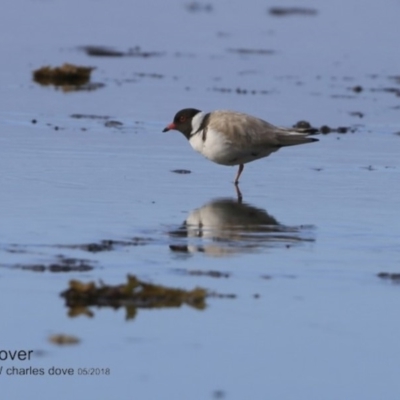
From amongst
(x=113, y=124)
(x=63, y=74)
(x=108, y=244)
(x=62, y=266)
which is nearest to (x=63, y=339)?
(x=62, y=266)

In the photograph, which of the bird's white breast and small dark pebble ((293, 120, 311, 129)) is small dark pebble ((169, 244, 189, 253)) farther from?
small dark pebble ((293, 120, 311, 129))

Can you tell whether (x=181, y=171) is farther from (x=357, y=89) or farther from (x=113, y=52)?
(x=113, y=52)

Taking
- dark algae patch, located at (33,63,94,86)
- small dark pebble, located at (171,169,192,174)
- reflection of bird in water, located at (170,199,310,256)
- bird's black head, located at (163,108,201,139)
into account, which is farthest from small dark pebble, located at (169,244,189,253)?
dark algae patch, located at (33,63,94,86)

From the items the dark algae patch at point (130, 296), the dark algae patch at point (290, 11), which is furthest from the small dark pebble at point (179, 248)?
the dark algae patch at point (290, 11)

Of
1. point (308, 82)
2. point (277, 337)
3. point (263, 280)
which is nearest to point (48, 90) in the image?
point (308, 82)

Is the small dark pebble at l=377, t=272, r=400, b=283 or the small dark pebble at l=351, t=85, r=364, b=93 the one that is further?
the small dark pebble at l=351, t=85, r=364, b=93

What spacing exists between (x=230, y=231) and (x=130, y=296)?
2241 mm

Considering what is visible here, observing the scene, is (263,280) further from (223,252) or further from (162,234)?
(162,234)

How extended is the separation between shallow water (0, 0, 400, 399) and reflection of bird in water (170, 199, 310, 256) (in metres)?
0.02

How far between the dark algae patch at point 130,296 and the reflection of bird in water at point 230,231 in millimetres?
1290

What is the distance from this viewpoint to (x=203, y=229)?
33.5ft

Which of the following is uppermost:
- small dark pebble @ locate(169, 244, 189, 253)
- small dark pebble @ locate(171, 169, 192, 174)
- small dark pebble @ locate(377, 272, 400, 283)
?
small dark pebble @ locate(171, 169, 192, 174)

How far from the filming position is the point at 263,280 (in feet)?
28.4

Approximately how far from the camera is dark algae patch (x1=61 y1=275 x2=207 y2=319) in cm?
792
